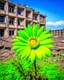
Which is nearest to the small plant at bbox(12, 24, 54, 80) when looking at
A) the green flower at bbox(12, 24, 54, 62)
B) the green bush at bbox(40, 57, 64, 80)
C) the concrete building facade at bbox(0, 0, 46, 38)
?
the green flower at bbox(12, 24, 54, 62)

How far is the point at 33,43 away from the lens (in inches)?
35.5

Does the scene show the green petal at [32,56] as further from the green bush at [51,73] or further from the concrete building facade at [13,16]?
the concrete building facade at [13,16]

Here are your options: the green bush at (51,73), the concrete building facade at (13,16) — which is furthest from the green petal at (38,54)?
the concrete building facade at (13,16)

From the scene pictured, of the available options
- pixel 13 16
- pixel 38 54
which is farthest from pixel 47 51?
pixel 13 16

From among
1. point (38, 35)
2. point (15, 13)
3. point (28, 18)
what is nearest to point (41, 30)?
point (38, 35)

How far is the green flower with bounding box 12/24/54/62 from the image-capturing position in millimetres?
868

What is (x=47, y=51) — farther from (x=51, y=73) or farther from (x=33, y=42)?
(x=51, y=73)

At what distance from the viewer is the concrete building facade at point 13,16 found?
23000mm

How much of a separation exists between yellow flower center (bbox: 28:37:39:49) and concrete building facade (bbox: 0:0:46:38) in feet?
72.0

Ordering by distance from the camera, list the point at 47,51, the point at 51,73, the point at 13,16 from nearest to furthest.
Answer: the point at 47,51, the point at 51,73, the point at 13,16

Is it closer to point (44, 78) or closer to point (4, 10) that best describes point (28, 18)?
point (4, 10)

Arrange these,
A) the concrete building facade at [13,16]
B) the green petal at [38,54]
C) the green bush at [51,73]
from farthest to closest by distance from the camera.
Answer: the concrete building facade at [13,16], the green bush at [51,73], the green petal at [38,54]

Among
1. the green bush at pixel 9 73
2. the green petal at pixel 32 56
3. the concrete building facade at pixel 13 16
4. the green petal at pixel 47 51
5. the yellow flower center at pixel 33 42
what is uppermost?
the concrete building facade at pixel 13 16

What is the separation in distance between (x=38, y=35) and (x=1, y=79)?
79cm
